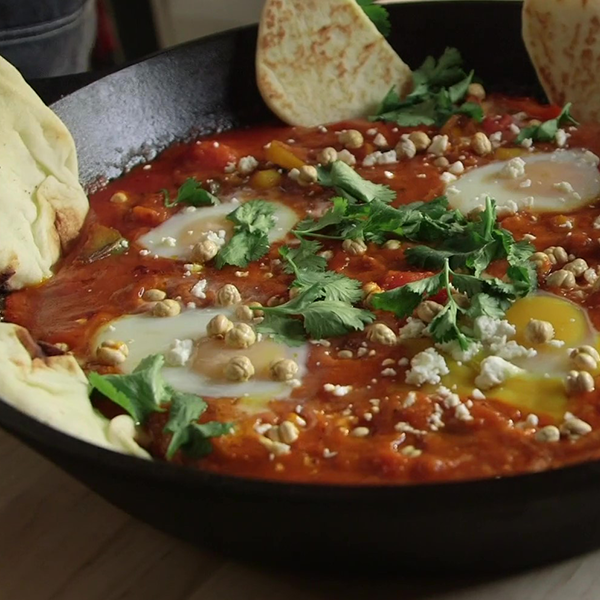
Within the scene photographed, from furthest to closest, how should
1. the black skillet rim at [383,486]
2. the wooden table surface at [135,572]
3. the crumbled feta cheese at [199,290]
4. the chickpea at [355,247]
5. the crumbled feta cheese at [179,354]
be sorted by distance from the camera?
1. the chickpea at [355,247]
2. the crumbled feta cheese at [199,290]
3. the crumbled feta cheese at [179,354]
4. the wooden table surface at [135,572]
5. the black skillet rim at [383,486]

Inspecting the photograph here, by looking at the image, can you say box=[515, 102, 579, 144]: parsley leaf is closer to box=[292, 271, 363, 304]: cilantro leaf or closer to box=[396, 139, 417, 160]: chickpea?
box=[396, 139, 417, 160]: chickpea

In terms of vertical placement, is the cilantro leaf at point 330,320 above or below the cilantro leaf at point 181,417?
below

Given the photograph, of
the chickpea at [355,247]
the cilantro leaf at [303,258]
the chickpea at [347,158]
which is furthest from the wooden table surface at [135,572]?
the chickpea at [347,158]

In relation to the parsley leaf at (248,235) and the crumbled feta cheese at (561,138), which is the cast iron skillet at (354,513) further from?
the crumbled feta cheese at (561,138)

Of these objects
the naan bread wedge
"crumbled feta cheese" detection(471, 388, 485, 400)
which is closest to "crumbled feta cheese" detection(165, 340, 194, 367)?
the naan bread wedge

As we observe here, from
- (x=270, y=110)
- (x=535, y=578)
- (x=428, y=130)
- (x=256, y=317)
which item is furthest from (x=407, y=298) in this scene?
(x=270, y=110)

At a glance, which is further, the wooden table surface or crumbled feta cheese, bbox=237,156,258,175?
crumbled feta cheese, bbox=237,156,258,175
